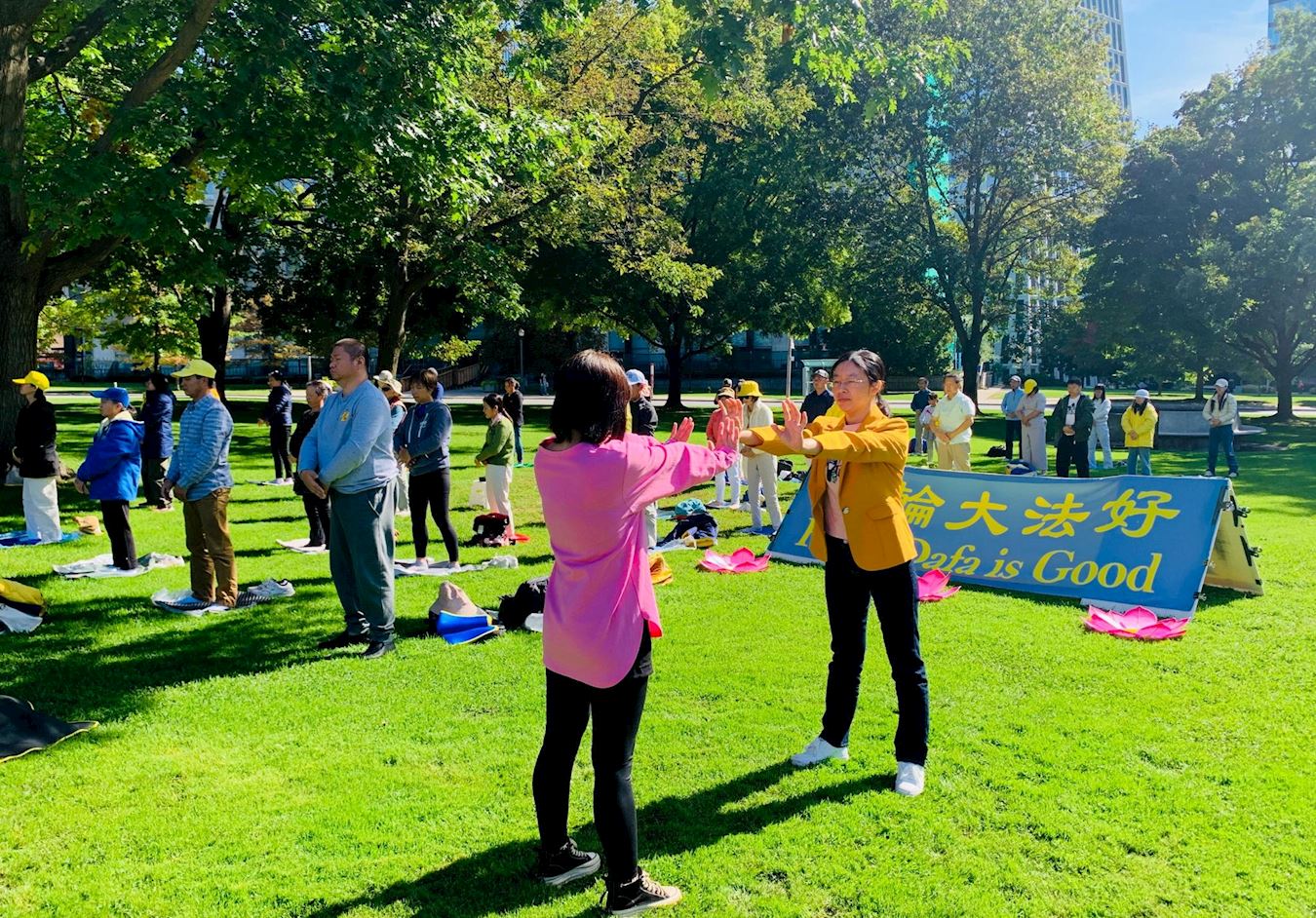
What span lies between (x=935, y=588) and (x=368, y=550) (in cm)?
515

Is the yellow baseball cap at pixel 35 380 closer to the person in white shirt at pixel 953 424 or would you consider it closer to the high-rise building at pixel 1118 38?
the person in white shirt at pixel 953 424

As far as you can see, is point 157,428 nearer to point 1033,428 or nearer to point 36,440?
point 36,440

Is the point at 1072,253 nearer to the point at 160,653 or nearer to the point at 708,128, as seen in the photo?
the point at 708,128

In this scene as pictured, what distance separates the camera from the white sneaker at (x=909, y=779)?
4.51 metres

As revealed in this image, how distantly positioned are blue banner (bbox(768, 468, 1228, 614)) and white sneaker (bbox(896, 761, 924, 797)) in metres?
4.21

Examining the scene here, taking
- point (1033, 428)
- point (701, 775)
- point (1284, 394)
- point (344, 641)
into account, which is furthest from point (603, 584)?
point (1284, 394)

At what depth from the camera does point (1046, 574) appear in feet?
28.9

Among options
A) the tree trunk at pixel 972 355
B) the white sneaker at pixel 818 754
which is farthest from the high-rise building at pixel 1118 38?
the white sneaker at pixel 818 754

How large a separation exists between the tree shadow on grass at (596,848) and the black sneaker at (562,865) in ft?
0.13

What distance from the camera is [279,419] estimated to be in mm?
15602

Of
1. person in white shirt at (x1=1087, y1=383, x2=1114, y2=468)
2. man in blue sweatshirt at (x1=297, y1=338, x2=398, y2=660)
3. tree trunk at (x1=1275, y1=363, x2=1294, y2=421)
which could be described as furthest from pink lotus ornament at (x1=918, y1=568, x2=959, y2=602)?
tree trunk at (x1=1275, y1=363, x2=1294, y2=421)

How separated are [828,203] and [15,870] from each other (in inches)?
1445

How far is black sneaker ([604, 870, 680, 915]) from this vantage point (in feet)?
11.4

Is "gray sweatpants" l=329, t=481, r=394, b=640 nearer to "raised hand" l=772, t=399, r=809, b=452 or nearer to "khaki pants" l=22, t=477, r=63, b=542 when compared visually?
"raised hand" l=772, t=399, r=809, b=452
